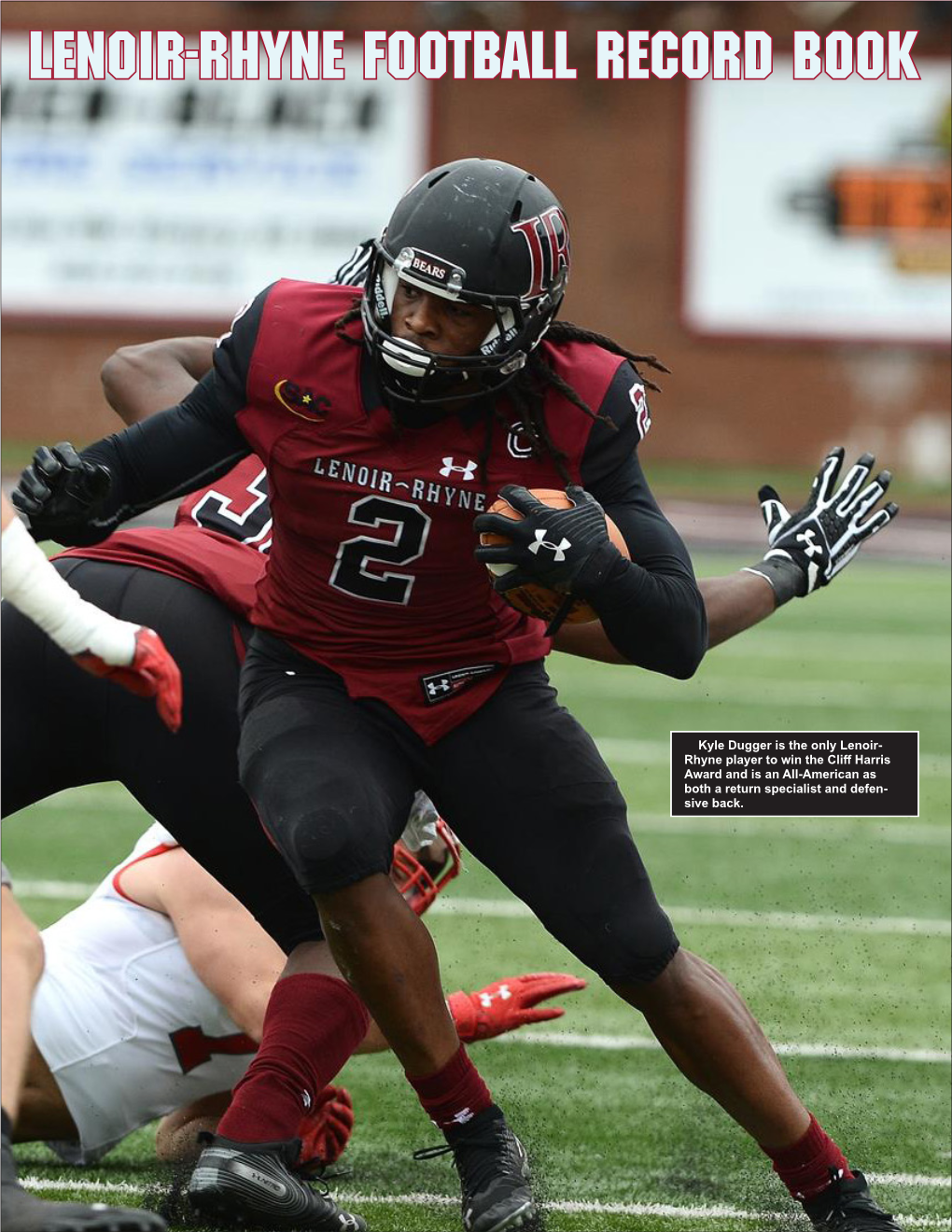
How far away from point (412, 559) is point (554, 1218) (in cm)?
112

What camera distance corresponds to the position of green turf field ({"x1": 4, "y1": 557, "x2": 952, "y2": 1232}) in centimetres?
345

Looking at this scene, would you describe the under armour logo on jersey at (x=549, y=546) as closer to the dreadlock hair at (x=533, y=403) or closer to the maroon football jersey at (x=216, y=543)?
the dreadlock hair at (x=533, y=403)

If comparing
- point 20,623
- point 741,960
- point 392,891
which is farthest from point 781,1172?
point 741,960

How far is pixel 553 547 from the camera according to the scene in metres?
2.81

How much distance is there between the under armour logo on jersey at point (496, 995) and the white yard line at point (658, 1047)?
24.4 inches

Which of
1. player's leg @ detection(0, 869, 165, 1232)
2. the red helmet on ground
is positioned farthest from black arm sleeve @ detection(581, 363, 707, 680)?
player's leg @ detection(0, 869, 165, 1232)

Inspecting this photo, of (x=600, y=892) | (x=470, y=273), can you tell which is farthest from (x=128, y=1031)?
(x=470, y=273)

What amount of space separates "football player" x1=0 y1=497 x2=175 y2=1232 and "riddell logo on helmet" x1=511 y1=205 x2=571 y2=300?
0.92 meters

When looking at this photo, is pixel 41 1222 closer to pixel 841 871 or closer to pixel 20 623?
pixel 20 623

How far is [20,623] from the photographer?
11.0 feet

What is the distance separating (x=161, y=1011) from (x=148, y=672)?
1.13 metres

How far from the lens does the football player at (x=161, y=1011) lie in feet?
11.0

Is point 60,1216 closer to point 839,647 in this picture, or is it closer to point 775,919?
point 775,919

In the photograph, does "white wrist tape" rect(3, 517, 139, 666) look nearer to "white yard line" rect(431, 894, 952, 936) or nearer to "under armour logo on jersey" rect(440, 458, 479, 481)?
"under armour logo on jersey" rect(440, 458, 479, 481)
